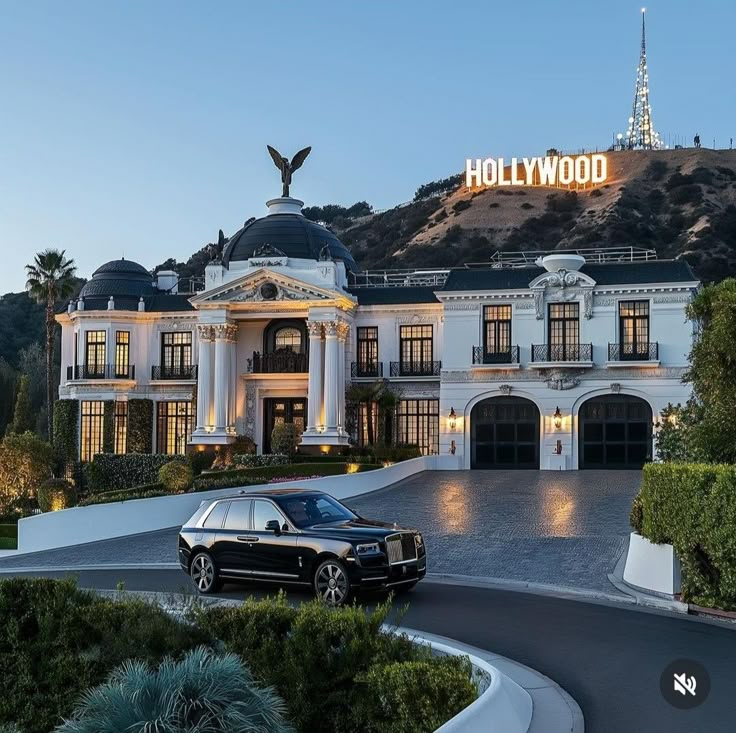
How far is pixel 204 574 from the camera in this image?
17344 mm

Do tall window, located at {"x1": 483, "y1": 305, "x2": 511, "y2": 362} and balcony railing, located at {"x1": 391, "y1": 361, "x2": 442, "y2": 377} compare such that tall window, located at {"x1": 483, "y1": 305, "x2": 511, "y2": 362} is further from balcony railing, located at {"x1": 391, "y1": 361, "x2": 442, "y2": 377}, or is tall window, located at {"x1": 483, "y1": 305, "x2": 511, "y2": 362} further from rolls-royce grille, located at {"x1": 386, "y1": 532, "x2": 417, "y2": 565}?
rolls-royce grille, located at {"x1": 386, "y1": 532, "x2": 417, "y2": 565}

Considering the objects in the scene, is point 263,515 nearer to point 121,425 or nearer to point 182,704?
Result: point 182,704

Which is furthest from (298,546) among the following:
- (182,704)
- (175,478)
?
(175,478)

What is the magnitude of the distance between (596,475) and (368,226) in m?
90.7

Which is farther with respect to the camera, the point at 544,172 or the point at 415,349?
the point at 544,172

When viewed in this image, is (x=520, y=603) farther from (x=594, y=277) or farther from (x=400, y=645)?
(x=594, y=277)

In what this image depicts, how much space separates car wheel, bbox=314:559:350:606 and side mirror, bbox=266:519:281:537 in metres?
1.02

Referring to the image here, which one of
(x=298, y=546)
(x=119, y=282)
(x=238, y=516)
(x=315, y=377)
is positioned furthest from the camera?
(x=119, y=282)

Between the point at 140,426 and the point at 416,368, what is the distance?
545 inches

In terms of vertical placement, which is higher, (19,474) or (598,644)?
(19,474)

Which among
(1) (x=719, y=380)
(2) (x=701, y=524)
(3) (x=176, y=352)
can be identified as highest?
(3) (x=176, y=352)

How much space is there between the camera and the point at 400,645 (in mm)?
9555

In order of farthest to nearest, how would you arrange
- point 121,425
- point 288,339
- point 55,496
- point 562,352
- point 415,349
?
point 121,425, point 288,339, point 415,349, point 562,352, point 55,496

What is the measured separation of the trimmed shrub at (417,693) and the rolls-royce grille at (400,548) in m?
6.91
